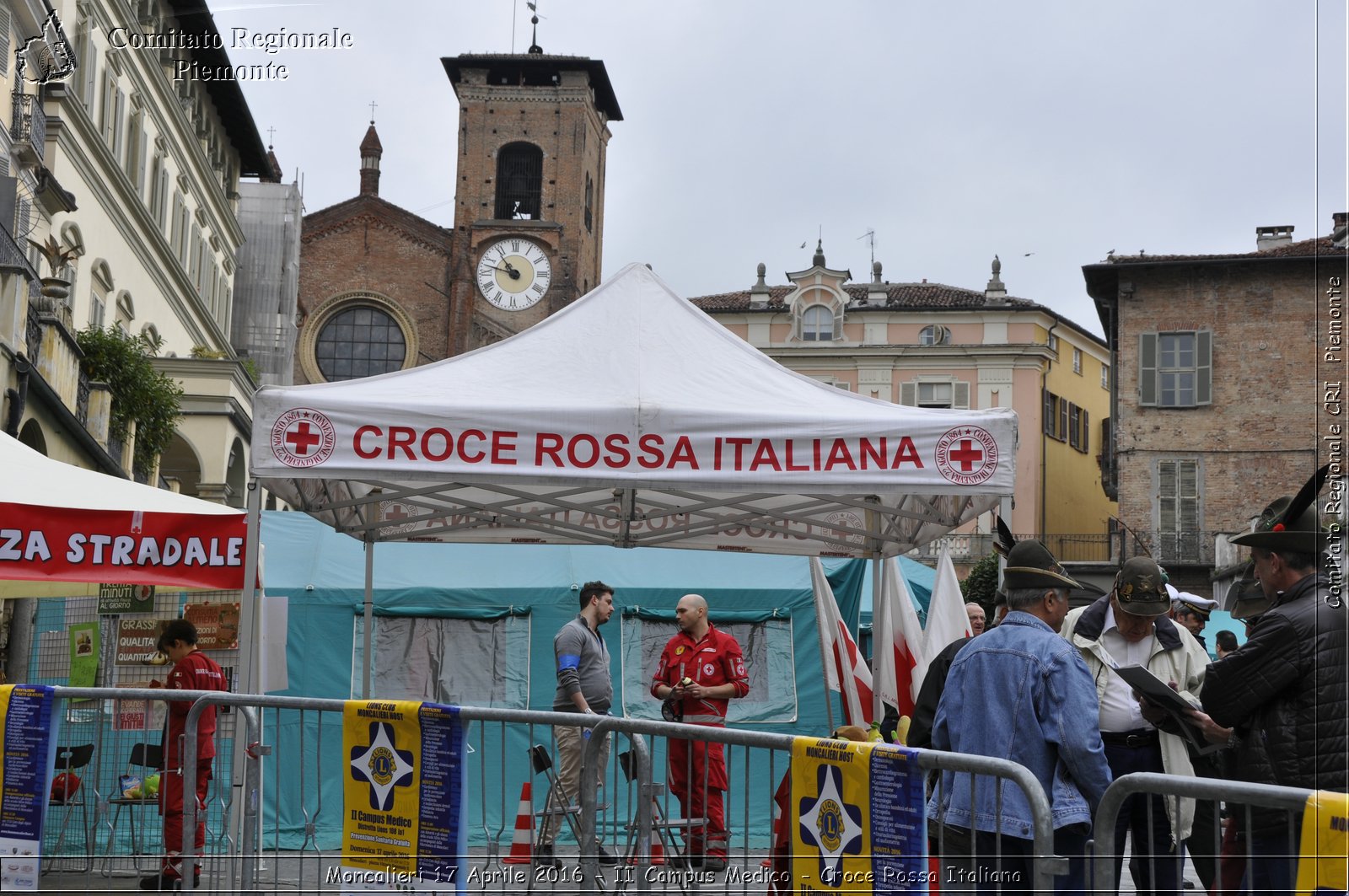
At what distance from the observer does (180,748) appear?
8.49 metres

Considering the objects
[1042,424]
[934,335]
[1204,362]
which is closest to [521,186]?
[934,335]

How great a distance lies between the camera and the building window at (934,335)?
54.4 metres

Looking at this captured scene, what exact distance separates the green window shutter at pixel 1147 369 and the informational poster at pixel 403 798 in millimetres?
39096

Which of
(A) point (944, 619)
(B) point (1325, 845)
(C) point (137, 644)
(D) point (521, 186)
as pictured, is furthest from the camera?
(D) point (521, 186)

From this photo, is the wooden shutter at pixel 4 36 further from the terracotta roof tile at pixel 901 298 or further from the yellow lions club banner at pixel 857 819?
the terracotta roof tile at pixel 901 298

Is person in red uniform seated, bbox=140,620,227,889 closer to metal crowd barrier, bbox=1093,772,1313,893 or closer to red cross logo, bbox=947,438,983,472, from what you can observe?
red cross logo, bbox=947,438,983,472

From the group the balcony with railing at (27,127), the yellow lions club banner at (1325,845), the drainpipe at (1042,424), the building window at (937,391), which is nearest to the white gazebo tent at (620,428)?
the yellow lions club banner at (1325,845)

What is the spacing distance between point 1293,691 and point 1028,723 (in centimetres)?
87

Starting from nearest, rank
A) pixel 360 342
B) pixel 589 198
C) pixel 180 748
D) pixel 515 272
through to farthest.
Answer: pixel 180 748
pixel 360 342
pixel 515 272
pixel 589 198

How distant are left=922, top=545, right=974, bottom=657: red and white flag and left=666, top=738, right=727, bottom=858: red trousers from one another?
1854 millimetres

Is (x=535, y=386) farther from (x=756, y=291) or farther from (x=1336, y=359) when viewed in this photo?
(x=756, y=291)

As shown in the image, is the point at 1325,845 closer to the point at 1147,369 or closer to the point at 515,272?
the point at 1147,369

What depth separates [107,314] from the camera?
27281 mm

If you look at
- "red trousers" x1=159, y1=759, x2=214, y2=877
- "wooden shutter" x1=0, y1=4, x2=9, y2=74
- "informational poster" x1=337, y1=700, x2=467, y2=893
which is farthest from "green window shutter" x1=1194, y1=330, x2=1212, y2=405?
"informational poster" x1=337, y1=700, x2=467, y2=893
